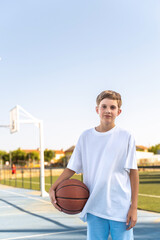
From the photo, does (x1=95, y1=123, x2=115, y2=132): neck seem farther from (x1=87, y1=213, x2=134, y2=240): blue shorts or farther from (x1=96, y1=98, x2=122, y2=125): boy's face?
(x1=87, y1=213, x2=134, y2=240): blue shorts

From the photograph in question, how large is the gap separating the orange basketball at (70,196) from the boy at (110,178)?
0.13 m

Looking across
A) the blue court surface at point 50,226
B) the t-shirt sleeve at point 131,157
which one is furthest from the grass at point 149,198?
the t-shirt sleeve at point 131,157

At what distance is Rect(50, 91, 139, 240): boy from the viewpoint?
254 cm

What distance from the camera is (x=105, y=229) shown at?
8.50 ft

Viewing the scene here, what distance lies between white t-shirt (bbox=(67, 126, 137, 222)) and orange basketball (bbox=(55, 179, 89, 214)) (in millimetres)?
139

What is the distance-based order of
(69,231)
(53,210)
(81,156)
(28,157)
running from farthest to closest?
1. (28,157)
2. (53,210)
3. (69,231)
4. (81,156)

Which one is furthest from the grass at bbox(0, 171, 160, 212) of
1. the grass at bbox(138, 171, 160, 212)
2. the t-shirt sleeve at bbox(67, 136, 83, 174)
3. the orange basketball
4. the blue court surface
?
the t-shirt sleeve at bbox(67, 136, 83, 174)

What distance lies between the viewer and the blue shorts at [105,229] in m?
2.54

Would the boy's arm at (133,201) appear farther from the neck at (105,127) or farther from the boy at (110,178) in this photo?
the neck at (105,127)

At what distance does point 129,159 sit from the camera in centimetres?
257

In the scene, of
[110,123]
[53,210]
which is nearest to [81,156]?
[110,123]

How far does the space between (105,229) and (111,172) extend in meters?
0.41

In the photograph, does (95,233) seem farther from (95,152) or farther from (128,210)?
(95,152)

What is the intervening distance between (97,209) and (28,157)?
13607 centimetres
